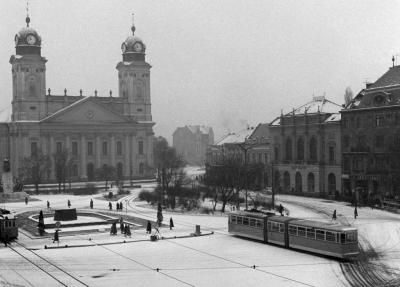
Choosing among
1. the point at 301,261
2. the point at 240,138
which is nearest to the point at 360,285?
the point at 301,261

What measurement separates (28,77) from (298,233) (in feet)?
268

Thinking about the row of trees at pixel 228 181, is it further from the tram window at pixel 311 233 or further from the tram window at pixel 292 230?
the tram window at pixel 311 233

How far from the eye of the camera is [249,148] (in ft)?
306

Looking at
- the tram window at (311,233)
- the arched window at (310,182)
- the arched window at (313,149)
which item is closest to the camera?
the tram window at (311,233)

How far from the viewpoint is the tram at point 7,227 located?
39.7 meters

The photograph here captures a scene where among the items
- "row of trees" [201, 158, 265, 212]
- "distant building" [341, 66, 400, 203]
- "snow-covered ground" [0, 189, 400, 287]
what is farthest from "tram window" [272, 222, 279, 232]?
"distant building" [341, 66, 400, 203]

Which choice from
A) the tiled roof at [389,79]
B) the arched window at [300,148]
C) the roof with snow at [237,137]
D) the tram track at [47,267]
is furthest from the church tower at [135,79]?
the tram track at [47,267]

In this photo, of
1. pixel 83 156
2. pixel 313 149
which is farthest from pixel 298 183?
pixel 83 156

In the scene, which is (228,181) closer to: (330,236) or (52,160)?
(330,236)

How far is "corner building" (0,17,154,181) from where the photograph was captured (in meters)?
106

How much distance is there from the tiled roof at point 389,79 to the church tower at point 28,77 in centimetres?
5982

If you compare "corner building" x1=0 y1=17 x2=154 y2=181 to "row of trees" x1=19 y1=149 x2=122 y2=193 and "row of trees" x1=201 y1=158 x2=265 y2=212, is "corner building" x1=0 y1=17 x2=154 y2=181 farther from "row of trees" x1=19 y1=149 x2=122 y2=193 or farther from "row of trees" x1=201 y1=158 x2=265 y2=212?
"row of trees" x1=201 y1=158 x2=265 y2=212

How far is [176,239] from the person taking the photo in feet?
131

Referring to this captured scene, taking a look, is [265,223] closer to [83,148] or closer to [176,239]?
[176,239]
